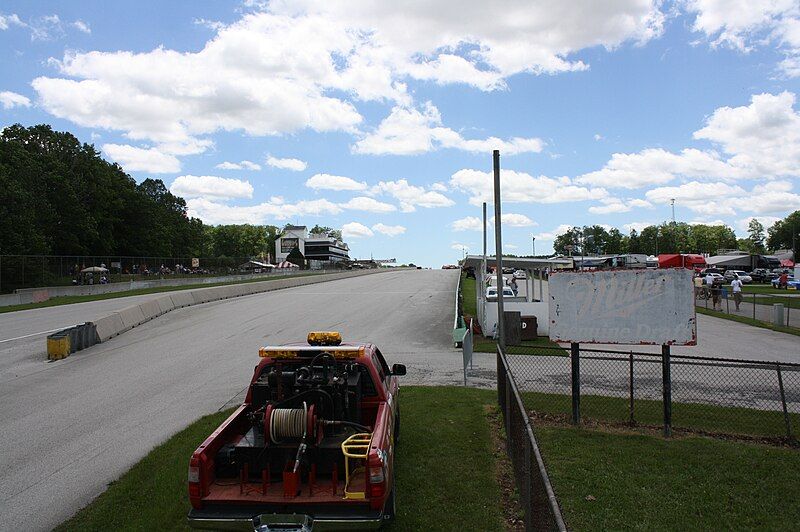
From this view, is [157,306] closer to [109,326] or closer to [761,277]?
[109,326]

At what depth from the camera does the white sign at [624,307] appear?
901 centimetres

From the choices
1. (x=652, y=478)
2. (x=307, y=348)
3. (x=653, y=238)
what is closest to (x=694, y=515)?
(x=652, y=478)

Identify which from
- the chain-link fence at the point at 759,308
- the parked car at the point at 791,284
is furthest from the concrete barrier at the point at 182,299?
the parked car at the point at 791,284

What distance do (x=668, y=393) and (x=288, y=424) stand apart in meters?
6.05

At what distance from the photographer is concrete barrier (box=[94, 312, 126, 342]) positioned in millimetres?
19906

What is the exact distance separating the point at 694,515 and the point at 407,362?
10699 mm

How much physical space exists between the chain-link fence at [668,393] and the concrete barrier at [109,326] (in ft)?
44.5

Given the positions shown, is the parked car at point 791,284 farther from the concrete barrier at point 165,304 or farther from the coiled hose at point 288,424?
the coiled hose at point 288,424

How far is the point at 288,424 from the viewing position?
561cm

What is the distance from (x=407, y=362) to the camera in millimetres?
16516

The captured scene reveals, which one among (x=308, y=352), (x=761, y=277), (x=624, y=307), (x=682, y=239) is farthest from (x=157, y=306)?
(x=682, y=239)

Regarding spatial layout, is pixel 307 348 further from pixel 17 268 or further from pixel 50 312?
pixel 17 268

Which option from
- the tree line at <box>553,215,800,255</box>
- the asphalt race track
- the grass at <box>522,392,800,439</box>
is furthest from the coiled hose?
the tree line at <box>553,215,800,255</box>

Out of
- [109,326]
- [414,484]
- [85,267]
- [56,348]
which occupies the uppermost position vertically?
[85,267]
